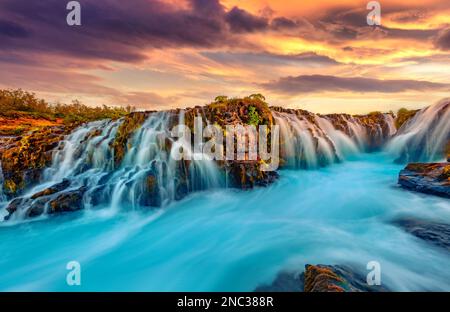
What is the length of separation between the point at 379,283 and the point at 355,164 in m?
14.4

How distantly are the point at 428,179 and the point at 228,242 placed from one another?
8.22 metres

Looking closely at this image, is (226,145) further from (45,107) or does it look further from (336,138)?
(45,107)

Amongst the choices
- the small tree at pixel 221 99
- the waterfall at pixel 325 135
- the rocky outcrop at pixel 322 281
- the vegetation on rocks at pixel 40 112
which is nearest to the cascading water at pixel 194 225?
the waterfall at pixel 325 135

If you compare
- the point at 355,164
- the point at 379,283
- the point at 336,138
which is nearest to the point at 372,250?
the point at 379,283

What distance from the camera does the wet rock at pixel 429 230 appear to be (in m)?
6.47

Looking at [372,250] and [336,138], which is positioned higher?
[336,138]

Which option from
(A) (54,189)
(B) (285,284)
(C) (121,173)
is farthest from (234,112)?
(B) (285,284)

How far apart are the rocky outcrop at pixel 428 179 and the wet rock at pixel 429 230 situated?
257 centimetres

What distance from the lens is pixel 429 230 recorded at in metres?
7.11

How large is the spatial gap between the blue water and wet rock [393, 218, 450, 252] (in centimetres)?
→ 29

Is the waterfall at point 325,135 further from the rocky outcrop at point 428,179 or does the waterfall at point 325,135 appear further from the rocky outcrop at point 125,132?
the rocky outcrop at point 125,132

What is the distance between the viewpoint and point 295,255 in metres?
6.23

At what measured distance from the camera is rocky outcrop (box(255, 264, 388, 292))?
149 inches

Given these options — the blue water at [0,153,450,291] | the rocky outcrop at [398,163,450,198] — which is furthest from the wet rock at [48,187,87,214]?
the rocky outcrop at [398,163,450,198]
